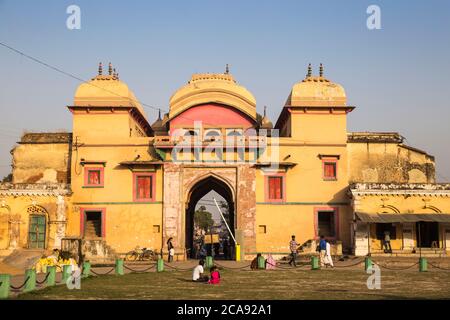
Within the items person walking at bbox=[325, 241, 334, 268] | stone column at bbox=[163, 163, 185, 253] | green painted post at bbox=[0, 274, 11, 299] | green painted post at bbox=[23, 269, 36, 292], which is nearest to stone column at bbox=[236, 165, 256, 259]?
stone column at bbox=[163, 163, 185, 253]

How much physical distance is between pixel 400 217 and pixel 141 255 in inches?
484

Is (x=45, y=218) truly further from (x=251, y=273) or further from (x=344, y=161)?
(x=344, y=161)

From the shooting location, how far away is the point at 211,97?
3259 centimetres

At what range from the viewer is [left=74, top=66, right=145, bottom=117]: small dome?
3231cm

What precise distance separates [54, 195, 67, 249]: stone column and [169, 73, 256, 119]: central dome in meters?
6.89

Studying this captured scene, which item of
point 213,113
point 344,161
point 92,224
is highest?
point 213,113

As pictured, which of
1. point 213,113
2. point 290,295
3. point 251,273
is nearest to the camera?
point 290,295

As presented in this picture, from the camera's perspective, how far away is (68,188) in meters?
31.2

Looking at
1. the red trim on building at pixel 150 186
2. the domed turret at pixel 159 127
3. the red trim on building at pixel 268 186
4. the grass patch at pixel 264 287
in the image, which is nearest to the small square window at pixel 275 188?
the red trim on building at pixel 268 186

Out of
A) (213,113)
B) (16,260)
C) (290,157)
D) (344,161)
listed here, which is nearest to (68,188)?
(16,260)

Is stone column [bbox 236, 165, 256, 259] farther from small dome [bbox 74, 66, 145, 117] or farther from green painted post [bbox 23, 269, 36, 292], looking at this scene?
green painted post [bbox 23, 269, 36, 292]
